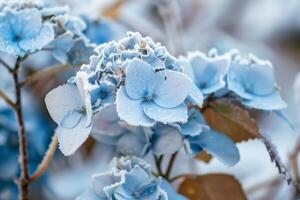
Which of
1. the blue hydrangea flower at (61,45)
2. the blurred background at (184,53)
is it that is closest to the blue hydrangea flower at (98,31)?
the blurred background at (184,53)

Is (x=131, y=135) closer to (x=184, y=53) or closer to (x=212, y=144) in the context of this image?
(x=212, y=144)

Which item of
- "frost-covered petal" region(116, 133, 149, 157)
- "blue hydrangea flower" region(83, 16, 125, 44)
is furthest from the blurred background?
"frost-covered petal" region(116, 133, 149, 157)

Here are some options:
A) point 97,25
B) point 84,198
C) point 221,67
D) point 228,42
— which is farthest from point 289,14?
point 84,198

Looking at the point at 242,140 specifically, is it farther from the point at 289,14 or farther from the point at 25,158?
the point at 289,14

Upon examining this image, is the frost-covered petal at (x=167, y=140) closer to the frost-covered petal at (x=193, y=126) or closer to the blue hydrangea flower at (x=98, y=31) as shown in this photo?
the frost-covered petal at (x=193, y=126)

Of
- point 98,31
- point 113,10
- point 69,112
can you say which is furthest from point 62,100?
point 113,10
